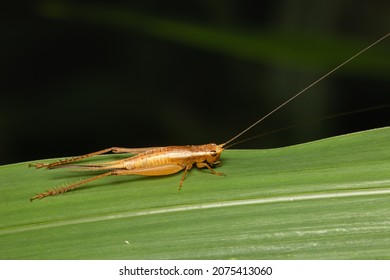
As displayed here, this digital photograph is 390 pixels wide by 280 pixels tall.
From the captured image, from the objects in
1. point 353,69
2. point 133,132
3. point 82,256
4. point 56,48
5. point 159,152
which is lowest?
point 82,256

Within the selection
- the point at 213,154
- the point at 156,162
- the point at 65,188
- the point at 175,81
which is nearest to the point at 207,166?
the point at 213,154

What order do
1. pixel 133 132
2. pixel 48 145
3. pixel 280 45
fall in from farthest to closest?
pixel 133 132, pixel 48 145, pixel 280 45

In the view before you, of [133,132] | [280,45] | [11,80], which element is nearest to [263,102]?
[280,45]

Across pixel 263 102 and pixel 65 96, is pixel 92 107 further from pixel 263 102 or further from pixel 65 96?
pixel 263 102

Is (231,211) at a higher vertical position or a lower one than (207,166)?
lower

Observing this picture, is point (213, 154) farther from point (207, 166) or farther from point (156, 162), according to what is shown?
point (156, 162)

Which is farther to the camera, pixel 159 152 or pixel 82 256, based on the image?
pixel 159 152
